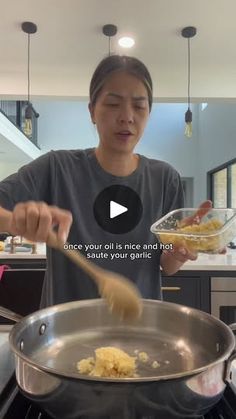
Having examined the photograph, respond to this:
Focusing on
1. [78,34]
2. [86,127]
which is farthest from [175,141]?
[78,34]

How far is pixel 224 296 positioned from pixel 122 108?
1.24 meters

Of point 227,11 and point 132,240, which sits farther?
point 227,11

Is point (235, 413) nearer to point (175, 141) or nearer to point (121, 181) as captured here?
point (121, 181)

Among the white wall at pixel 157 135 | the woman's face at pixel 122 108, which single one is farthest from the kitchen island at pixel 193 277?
the white wall at pixel 157 135

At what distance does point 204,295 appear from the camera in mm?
1738

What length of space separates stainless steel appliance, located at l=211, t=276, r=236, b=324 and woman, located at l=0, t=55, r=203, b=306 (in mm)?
956

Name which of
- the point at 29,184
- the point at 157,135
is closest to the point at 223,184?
the point at 157,135

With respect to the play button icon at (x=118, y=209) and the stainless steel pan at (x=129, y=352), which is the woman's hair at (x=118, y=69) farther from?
the stainless steel pan at (x=129, y=352)

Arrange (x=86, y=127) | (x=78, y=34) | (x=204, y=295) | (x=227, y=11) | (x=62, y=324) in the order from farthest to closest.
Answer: (x=86, y=127)
(x=78, y=34)
(x=227, y=11)
(x=204, y=295)
(x=62, y=324)

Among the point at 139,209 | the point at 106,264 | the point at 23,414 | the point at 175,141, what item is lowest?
the point at 23,414

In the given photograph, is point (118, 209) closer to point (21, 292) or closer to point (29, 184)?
point (29, 184)

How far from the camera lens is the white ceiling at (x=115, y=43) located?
228cm

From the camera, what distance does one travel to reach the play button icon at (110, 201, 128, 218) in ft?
2.71

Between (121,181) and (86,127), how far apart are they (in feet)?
20.0
